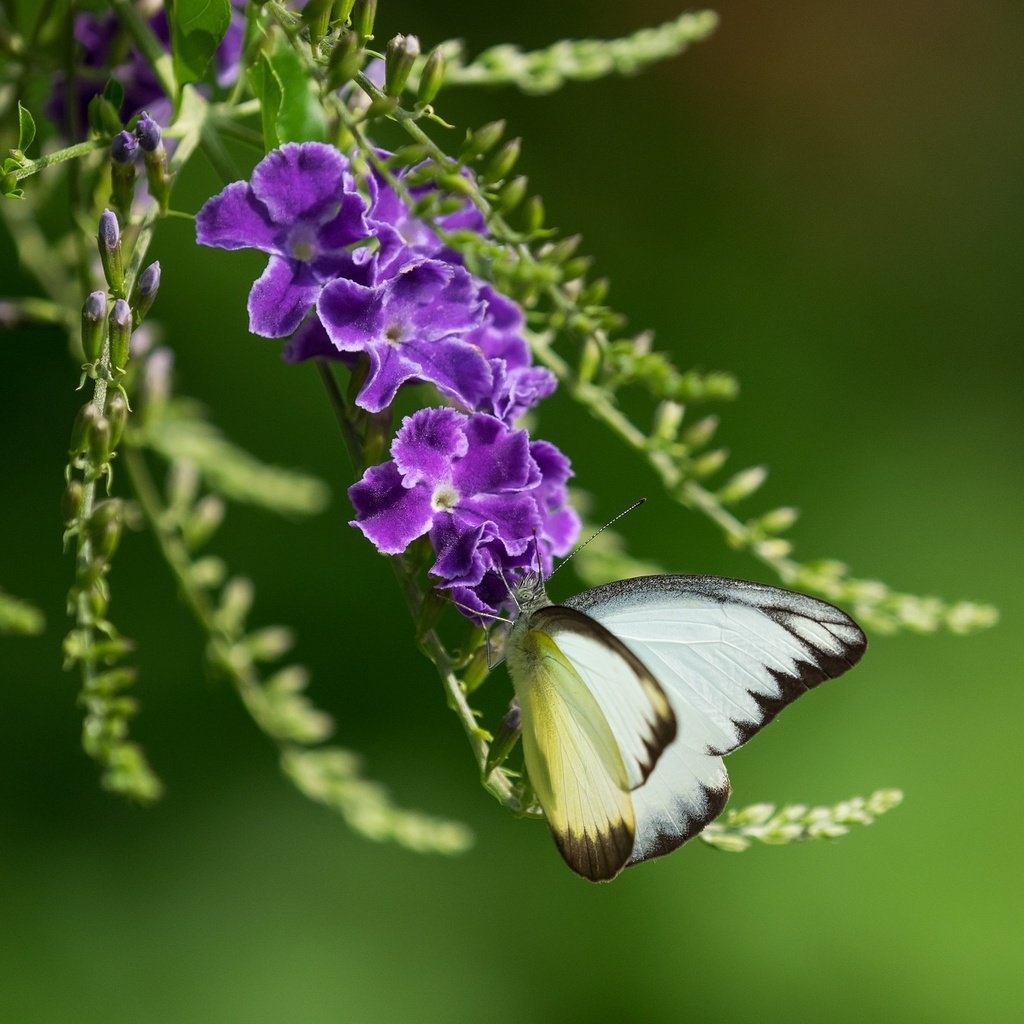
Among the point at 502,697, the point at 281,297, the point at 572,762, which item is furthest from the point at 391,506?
the point at 502,697

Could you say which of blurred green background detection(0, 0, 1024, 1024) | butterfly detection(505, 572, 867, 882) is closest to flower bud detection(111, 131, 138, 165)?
butterfly detection(505, 572, 867, 882)

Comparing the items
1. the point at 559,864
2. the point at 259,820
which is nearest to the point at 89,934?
the point at 259,820

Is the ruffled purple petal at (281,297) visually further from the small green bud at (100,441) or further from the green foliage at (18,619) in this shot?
the green foliage at (18,619)

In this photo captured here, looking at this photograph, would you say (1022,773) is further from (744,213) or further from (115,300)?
(115,300)

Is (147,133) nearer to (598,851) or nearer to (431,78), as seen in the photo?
(431,78)

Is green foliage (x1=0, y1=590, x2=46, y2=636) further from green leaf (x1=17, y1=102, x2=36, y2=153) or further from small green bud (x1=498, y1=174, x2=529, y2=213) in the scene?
small green bud (x1=498, y1=174, x2=529, y2=213)
